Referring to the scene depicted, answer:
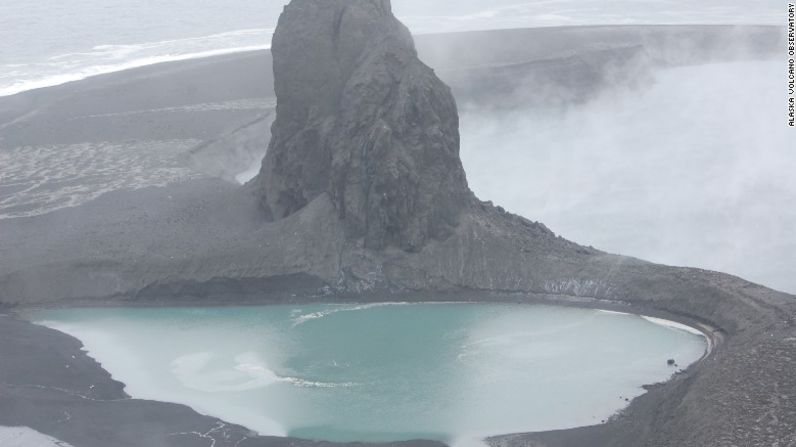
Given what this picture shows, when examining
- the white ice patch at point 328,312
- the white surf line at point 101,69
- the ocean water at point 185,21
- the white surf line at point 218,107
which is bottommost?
the white ice patch at point 328,312

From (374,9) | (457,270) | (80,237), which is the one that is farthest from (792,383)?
(80,237)

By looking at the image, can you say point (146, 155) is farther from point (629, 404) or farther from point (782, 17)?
point (782, 17)

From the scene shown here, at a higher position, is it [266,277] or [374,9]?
[374,9]

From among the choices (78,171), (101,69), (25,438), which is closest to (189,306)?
(25,438)

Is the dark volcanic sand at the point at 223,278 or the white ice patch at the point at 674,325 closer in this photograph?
the dark volcanic sand at the point at 223,278

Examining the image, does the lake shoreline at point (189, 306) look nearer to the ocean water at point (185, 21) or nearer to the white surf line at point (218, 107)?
the white surf line at point (218, 107)

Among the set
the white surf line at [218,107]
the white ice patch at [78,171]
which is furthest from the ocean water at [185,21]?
the white ice patch at [78,171]

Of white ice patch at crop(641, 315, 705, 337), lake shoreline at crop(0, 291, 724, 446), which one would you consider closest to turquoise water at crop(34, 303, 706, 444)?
white ice patch at crop(641, 315, 705, 337)
